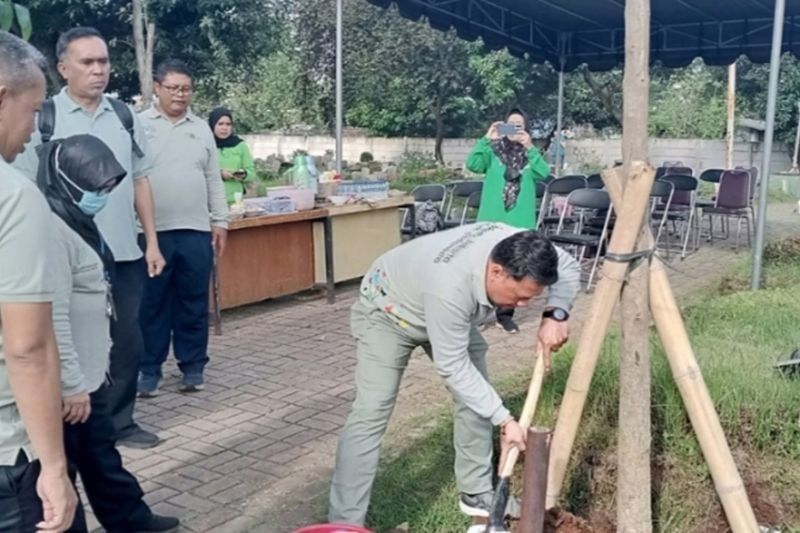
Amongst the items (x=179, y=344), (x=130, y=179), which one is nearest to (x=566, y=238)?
(x=179, y=344)

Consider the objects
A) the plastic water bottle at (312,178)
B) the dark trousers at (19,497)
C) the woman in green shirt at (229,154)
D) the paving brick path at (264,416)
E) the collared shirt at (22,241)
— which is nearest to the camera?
the collared shirt at (22,241)

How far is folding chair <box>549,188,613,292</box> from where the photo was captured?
795 cm

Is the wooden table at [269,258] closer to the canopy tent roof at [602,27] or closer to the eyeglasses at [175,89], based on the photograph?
the eyeglasses at [175,89]

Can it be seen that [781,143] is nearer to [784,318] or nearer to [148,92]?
[148,92]

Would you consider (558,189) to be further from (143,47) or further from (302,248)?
(143,47)

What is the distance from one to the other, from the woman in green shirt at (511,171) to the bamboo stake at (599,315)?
8.40ft

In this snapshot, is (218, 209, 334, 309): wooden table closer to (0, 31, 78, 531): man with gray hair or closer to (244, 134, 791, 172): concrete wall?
(0, 31, 78, 531): man with gray hair

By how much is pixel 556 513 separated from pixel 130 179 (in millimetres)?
2346

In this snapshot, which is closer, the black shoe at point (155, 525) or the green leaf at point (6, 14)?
the green leaf at point (6, 14)

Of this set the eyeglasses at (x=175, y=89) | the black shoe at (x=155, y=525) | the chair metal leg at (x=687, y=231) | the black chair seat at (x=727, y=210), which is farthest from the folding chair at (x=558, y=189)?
the black shoe at (x=155, y=525)

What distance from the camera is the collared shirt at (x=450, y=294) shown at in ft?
8.84

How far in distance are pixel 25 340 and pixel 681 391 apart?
84.2 inches

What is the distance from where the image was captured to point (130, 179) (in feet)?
12.8

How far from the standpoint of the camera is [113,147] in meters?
3.76
